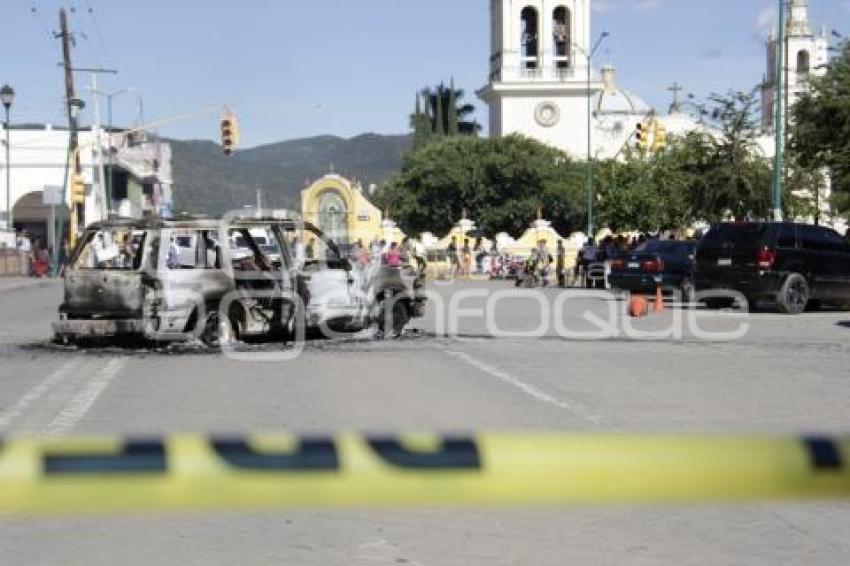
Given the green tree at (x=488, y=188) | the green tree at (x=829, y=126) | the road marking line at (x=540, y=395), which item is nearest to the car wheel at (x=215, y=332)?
the road marking line at (x=540, y=395)

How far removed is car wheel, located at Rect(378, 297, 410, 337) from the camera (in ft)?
60.3

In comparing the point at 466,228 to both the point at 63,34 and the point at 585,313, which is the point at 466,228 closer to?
the point at 63,34

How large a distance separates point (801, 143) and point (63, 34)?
33005 mm

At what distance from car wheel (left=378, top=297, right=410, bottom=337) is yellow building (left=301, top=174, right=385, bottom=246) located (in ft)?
243

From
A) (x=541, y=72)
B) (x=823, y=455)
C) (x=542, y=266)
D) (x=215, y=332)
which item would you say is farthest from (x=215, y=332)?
(x=541, y=72)

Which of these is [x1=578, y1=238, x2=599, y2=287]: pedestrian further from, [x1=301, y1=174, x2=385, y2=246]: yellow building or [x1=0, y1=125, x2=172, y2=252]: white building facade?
[x1=301, y1=174, x2=385, y2=246]: yellow building

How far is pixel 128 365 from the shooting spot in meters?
14.8

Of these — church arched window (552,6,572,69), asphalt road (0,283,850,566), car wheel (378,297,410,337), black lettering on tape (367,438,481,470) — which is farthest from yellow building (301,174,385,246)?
black lettering on tape (367,438,481,470)

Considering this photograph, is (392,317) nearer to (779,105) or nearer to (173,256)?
(173,256)

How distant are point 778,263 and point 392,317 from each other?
9.17 meters

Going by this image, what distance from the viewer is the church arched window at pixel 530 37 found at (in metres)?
105

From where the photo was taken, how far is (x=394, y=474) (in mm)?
2236

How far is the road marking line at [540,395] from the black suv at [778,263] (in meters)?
10.4

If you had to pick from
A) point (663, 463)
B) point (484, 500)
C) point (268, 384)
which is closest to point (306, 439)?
point (484, 500)
